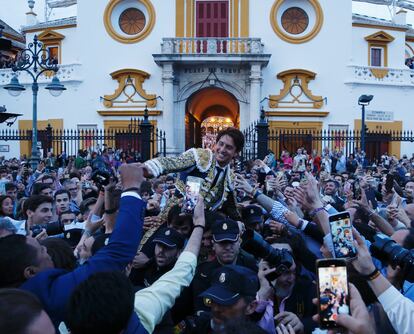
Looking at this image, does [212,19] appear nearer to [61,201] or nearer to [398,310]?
[61,201]

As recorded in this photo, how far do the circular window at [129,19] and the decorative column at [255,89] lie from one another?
6.28m

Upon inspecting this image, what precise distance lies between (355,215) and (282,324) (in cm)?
318

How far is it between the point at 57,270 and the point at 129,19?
28523 millimetres

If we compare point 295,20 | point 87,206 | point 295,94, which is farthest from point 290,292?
point 295,20

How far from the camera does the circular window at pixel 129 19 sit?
95.8ft

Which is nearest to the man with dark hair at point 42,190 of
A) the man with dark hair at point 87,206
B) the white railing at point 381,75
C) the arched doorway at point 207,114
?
the man with dark hair at point 87,206

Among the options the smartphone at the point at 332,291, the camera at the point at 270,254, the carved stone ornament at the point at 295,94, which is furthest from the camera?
the carved stone ornament at the point at 295,94

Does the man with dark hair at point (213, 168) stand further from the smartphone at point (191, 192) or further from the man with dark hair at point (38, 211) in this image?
the man with dark hair at point (38, 211)

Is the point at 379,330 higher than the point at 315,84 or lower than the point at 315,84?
lower

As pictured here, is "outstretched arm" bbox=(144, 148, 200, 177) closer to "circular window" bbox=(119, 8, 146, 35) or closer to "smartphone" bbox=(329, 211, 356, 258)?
"smartphone" bbox=(329, 211, 356, 258)

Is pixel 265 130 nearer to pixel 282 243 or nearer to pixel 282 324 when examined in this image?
pixel 282 243

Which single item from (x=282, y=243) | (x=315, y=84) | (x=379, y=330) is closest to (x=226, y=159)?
(x=282, y=243)

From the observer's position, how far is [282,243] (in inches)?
188

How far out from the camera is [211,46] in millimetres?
27750
